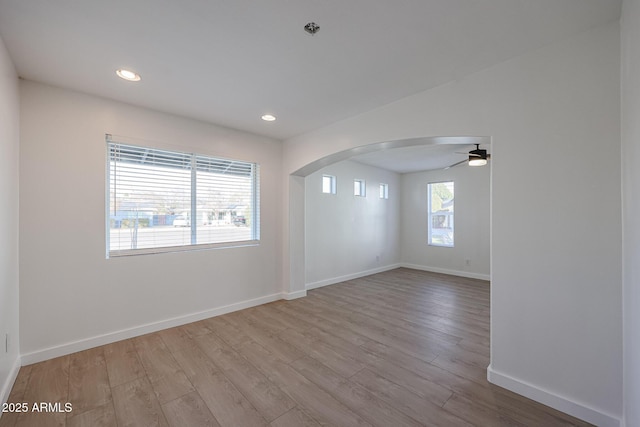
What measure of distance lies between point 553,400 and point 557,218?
51.7 inches

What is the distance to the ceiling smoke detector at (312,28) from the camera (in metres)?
1.76

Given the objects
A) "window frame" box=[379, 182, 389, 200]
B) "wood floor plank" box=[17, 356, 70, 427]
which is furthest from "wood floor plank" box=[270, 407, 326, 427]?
"window frame" box=[379, 182, 389, 200]

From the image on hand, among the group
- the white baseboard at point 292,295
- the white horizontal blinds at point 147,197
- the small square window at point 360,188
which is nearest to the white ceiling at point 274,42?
the white horizontal blinds at point 147,197

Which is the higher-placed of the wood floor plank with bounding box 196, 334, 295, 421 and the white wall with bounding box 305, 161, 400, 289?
the white wall with bounding box 305, 161, 400, 289

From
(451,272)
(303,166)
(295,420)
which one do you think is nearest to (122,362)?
(295,420)

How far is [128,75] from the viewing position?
2408 mm

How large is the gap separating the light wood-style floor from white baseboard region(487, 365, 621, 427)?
0.05m

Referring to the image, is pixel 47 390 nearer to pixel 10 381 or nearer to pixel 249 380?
pixel 10 381

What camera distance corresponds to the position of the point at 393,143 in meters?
3.00

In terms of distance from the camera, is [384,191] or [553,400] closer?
[553,400]

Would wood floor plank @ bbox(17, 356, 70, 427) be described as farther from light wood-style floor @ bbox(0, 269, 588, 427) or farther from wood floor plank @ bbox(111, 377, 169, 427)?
wood floor plank @ bbox(111, 377, 169, 427)

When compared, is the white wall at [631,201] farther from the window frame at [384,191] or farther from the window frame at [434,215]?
the window frame at [384,191]

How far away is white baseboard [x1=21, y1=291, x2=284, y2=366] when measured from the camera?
2.53 meters

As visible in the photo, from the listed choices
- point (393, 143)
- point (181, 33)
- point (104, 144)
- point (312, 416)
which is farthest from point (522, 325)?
point (104, 144)
